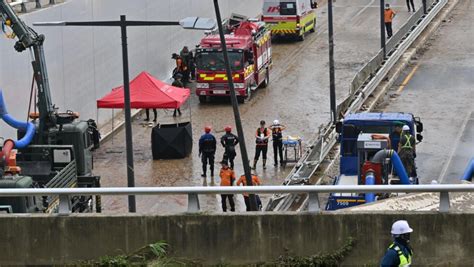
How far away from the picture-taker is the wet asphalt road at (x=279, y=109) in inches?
1367

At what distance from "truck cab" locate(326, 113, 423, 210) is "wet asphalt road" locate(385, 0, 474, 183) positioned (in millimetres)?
4678

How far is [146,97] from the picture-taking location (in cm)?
3722

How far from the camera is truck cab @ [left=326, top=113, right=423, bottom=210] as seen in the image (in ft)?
83.6

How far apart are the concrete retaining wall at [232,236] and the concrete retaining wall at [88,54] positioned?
21132 mm

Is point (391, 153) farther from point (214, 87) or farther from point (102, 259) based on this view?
point (214, 87)

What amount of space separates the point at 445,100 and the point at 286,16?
39.5 feet

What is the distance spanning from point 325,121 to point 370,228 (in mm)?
30312

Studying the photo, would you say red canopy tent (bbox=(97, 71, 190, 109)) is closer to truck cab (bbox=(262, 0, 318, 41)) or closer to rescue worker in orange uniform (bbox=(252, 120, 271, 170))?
rescue worker in orange uniform (bbox=(252, 120, 271, 170))

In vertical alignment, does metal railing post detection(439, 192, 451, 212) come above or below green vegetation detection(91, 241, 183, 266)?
above

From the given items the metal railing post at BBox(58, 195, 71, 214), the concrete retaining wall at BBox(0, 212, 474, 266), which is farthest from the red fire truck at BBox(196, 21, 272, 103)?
the concrete retaining wall at BBox(0, 212, 474, 266)

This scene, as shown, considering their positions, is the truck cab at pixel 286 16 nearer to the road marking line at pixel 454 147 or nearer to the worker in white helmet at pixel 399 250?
the road marking line at pixel 454 147

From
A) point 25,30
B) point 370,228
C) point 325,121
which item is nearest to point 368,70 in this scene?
point 325,121

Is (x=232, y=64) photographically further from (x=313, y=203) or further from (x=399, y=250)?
(x=399, y=250)

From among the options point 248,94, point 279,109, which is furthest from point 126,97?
point 248,94
